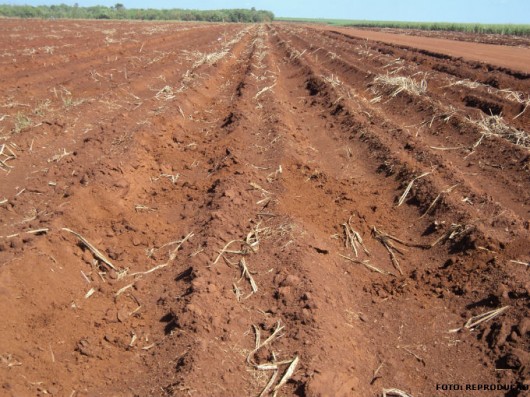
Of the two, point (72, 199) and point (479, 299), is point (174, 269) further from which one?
point (479, 299)

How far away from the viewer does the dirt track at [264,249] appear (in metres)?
3.23

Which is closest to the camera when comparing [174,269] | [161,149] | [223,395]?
[223,395]

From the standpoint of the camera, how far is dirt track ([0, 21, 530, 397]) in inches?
127

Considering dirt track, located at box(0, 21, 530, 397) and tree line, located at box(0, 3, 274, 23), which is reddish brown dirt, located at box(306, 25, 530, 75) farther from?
tree line, located at box(0, 3, 274, 23)

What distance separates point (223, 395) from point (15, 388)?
54.0 inches

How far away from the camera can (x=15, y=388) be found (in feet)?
9.67

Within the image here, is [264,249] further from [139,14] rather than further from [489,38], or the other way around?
[139,14]

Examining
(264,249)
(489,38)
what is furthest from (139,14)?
(264,249)

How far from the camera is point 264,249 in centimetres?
460

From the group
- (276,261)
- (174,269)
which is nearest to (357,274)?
(276,261)

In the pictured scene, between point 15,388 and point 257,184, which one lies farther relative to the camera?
point 257,184

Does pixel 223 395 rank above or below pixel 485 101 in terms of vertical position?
below

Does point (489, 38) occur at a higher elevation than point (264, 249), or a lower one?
higher

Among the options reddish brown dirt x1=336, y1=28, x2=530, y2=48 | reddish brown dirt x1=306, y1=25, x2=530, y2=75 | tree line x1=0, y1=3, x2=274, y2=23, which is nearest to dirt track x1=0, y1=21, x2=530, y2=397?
reddish brown dirt x1=306, y1=25, x2=530, y2=75
